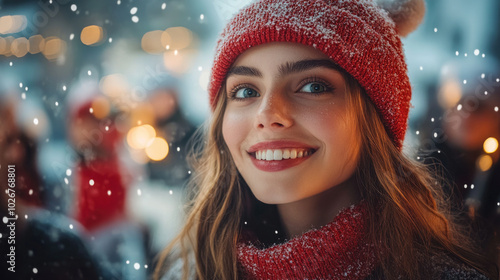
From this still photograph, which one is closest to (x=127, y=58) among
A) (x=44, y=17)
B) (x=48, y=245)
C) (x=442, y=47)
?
(x=44, y=17)

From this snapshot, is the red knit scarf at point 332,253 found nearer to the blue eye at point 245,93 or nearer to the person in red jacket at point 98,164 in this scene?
the blue eye at point 245,93

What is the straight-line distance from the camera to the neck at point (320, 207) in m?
0.85

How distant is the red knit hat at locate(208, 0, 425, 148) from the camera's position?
2.40ft

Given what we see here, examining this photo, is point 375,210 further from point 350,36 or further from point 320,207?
point 350,36

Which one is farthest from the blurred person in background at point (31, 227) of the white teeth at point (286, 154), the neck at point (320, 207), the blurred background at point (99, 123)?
the white teeth at point (286, 154)

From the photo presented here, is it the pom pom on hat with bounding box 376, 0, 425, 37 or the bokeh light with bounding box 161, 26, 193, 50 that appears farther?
the bokeh light with bounding box 161, 26, 193, 50

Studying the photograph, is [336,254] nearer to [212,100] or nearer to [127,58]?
[212,100]

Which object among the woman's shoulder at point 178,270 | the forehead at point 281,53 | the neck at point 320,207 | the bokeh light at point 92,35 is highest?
the bokeh light at point 92,35

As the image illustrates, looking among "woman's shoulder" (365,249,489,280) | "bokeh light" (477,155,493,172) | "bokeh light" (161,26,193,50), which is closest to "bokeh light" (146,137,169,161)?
"bokeh light" (161,26,193,50)

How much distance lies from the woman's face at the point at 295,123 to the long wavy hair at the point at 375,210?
5cm

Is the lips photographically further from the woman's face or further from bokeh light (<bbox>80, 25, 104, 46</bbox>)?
bokeh light (<bbox>80, 25, 104, 46</bbox>)

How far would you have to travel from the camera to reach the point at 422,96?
0.90 m

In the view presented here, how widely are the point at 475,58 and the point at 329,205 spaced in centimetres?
44

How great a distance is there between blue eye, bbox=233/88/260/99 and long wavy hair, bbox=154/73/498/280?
7 cm
